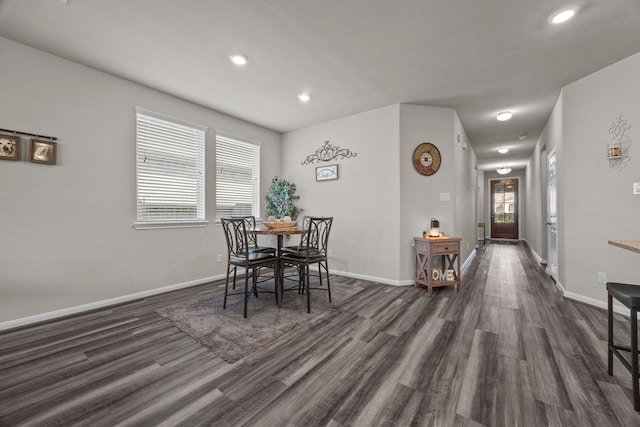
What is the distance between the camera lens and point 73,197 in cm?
277

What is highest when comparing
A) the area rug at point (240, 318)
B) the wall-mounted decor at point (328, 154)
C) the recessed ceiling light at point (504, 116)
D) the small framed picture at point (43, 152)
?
the recessed ceiling light at point (504, 116)

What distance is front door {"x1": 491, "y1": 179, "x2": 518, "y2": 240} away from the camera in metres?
9.94

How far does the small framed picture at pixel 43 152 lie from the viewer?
2527 mm

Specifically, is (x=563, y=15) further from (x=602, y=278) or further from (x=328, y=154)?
(x=328, y=154)

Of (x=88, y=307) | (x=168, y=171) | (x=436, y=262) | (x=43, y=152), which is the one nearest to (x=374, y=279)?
(x=436, y=262)

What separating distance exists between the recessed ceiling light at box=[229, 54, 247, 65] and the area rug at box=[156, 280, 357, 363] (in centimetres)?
270

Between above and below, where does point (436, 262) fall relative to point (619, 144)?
below

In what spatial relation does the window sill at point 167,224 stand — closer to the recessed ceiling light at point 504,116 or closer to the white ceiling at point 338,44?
the white ceiling at point 338,44

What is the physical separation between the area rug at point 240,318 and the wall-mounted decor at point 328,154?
228cm

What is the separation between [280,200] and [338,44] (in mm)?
2939

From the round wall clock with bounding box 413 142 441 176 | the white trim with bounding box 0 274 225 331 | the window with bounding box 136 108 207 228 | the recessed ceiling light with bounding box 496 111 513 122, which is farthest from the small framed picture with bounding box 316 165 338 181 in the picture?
the recessed ceiling light with bounding box 496 111 513 122

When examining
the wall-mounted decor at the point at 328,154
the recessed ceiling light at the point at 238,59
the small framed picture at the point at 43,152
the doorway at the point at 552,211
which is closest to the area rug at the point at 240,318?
the small framed picture at the point at 43,152

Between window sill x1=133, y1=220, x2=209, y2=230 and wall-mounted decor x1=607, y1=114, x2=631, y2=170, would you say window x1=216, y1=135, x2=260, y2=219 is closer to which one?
window sill x1=133, y1=220, x2=209, y2=230

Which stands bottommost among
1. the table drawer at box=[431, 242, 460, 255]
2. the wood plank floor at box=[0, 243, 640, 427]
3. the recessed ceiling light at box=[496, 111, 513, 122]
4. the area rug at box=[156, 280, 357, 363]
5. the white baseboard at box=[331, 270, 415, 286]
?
the wood plank floor at box=[0, 243, 640, 427]
